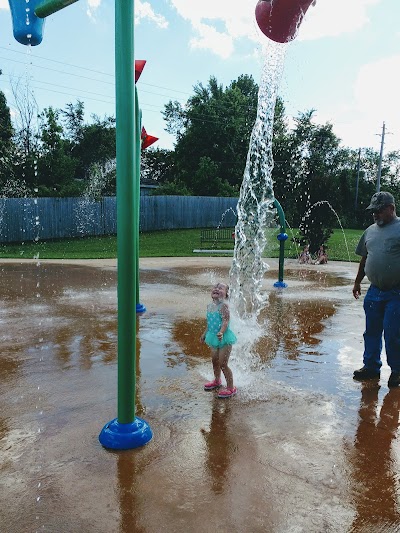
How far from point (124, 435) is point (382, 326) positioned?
2699 mm

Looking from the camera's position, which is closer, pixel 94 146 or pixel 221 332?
pixel 221 332

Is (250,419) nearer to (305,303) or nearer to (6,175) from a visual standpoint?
(305,303)

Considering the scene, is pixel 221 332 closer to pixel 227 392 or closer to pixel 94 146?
pixel 227 392

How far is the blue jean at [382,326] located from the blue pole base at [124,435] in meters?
2.37

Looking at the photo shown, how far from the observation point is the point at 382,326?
459cm

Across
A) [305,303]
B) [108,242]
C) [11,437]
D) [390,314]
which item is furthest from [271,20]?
[108,242]

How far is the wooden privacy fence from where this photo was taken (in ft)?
73.5

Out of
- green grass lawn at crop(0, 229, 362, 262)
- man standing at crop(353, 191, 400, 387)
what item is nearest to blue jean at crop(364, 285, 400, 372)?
man standing at crop(353, 191, 400, 387)

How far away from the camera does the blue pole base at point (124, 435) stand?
313 cm

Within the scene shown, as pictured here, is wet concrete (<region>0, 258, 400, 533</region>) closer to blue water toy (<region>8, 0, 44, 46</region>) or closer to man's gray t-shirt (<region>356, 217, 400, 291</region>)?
man's gray t-shirt (<region>356, 217, 400, 291</region>)

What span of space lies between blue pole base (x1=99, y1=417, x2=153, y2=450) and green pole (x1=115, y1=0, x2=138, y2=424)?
65 millimetres

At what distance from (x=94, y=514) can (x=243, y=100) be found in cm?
4086

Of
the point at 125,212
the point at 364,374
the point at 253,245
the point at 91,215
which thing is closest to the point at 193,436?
the point at 125,212

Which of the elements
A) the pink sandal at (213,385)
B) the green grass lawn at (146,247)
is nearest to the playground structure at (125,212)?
the pink sandal at (213,385)
